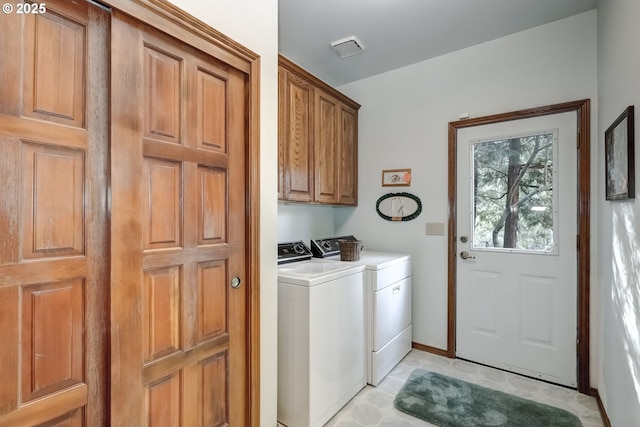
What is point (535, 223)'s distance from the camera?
2.42 meters

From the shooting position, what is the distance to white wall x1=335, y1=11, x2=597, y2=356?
90.5 inches

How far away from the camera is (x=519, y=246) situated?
2486mm

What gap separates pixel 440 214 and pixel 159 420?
249 cm

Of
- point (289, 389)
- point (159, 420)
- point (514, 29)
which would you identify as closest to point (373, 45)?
point (514, 29)

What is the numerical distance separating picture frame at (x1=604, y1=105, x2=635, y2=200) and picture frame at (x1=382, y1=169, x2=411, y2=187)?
1426 mm

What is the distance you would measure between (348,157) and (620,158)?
2034 mm

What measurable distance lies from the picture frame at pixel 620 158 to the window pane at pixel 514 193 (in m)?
0.51

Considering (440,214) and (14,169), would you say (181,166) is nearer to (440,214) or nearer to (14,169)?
(14,169)

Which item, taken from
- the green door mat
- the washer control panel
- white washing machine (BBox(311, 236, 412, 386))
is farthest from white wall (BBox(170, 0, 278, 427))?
the green door mat

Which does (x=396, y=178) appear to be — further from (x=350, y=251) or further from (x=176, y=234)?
(x=176, y=234)

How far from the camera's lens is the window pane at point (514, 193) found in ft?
7.81

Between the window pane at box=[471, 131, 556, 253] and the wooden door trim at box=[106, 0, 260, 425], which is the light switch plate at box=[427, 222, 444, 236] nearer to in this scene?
the window pane at box=[471, 131, 556, 253]

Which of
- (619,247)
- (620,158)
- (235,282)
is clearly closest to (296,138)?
(235,282)

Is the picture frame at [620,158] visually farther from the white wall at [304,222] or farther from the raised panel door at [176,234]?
the white wall at [304,222]
